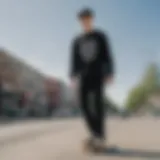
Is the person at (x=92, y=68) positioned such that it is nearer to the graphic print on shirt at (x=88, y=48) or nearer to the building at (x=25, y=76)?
the graphic print on shirt at (x=88, y=48)

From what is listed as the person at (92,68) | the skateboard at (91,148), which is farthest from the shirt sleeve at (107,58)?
the skateboard at (91,148)

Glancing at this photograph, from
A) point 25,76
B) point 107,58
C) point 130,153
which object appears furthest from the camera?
point 25,76

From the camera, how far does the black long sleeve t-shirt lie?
3.48m

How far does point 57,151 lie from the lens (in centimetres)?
340

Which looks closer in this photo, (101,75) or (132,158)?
(132,158)

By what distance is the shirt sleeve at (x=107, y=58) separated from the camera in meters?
3.47

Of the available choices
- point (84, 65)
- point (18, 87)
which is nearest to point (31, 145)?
point (84, 65)

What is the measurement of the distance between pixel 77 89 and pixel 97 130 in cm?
36

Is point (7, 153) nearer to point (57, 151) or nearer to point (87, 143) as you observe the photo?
point (57, 151)

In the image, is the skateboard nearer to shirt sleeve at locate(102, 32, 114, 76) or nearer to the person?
the person

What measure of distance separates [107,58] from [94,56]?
10 centimetres

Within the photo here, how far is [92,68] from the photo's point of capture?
349cm

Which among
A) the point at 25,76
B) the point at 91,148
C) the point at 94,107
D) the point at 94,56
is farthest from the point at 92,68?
the point at 25,76

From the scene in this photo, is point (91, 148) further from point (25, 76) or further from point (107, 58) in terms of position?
point (25, 76)
